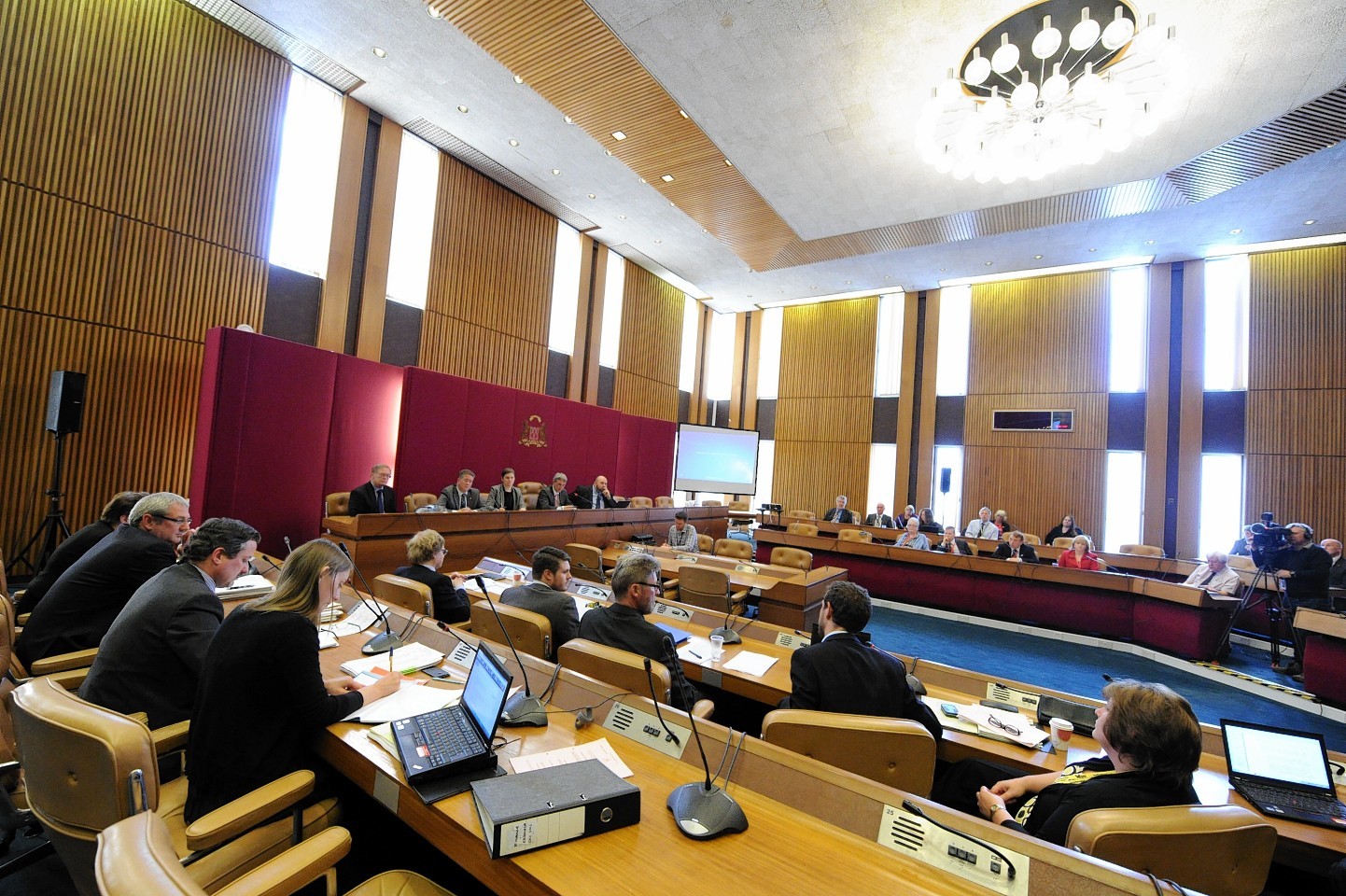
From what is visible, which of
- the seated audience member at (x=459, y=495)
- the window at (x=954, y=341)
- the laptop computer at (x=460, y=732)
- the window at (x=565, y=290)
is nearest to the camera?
the laptop computer at (x=460, y=732)

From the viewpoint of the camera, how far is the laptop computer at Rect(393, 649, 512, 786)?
1.38 meters

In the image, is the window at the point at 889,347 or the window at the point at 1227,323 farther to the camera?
the window at the point at 889,347

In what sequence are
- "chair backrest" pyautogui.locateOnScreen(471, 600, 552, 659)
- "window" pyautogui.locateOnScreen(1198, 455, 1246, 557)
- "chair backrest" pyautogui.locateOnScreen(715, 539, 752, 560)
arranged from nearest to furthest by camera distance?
"chair backrest" pyautogui.locateOnScreen(471, 600, 552, 659)
"chair backrest" pyautogui.locateOnScreen(715, 539, 752, 560)
"window" pyautogui.locateOnScreen(1198, 455, 1246, 557)

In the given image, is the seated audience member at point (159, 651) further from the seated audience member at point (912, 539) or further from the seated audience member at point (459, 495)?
the seated audience member at point (912, 539)

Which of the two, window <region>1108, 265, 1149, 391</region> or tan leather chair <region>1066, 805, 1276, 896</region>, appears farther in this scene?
window <region>1108, 265, 1149, 391</region>

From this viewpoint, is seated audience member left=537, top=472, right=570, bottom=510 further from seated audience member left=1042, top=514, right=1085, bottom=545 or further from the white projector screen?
seated audience member left=1042, top=514, right=1085, bottom=545

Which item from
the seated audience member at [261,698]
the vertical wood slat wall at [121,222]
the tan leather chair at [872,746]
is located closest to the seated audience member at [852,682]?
the tan leather chair at [872,746]

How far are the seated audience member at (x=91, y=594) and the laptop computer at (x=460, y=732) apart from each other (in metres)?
1.72

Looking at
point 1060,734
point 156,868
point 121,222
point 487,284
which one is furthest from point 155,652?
point 487,284

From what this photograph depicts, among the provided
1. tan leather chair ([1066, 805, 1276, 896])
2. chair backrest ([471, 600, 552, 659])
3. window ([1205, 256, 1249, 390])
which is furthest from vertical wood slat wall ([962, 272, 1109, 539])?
chair backrest ([471, 600, 552, 659])

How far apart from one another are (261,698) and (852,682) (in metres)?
1.87

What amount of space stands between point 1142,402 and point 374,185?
13055 mm

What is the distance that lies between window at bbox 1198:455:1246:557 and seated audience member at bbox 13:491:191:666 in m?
13.2

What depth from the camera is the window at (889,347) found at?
12.2 meters
